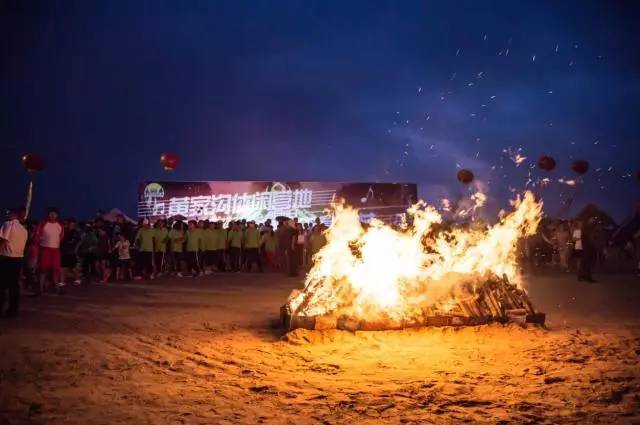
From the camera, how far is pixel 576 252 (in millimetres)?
19016

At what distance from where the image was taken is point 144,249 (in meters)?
17.2

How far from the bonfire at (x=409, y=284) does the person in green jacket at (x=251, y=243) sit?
376 inches

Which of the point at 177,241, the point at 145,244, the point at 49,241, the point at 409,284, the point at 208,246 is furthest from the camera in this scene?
the point at 208,246

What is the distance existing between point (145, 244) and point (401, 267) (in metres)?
10.4

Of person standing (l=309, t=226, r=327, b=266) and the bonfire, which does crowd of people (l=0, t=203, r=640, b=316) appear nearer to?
person standing (l=309, t=226, r=327, b=266)

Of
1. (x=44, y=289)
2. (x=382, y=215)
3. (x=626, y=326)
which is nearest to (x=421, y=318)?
(x=626, y=326)

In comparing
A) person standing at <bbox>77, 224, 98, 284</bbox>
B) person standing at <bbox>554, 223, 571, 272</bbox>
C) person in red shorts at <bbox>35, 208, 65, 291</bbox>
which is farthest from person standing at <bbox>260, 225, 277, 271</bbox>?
person standing at <bbox>554, 223, 571, 272</bbox>

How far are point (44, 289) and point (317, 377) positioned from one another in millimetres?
10870

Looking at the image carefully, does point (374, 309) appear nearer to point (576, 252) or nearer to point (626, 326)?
point (626, 326)

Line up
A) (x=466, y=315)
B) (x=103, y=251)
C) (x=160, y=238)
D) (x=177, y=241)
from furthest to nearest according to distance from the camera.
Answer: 1. (x=177, y=241)
2. (x=160, y=238)
3. (x=103, y=251)
4. (x=466, y=315)

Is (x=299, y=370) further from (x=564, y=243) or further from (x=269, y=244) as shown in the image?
(x=564, y=243)

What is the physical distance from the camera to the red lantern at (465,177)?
2191 cm

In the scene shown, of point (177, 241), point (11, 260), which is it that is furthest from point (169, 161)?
point (11, 260)

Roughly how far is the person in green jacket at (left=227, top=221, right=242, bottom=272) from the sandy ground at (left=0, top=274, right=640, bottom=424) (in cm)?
917
